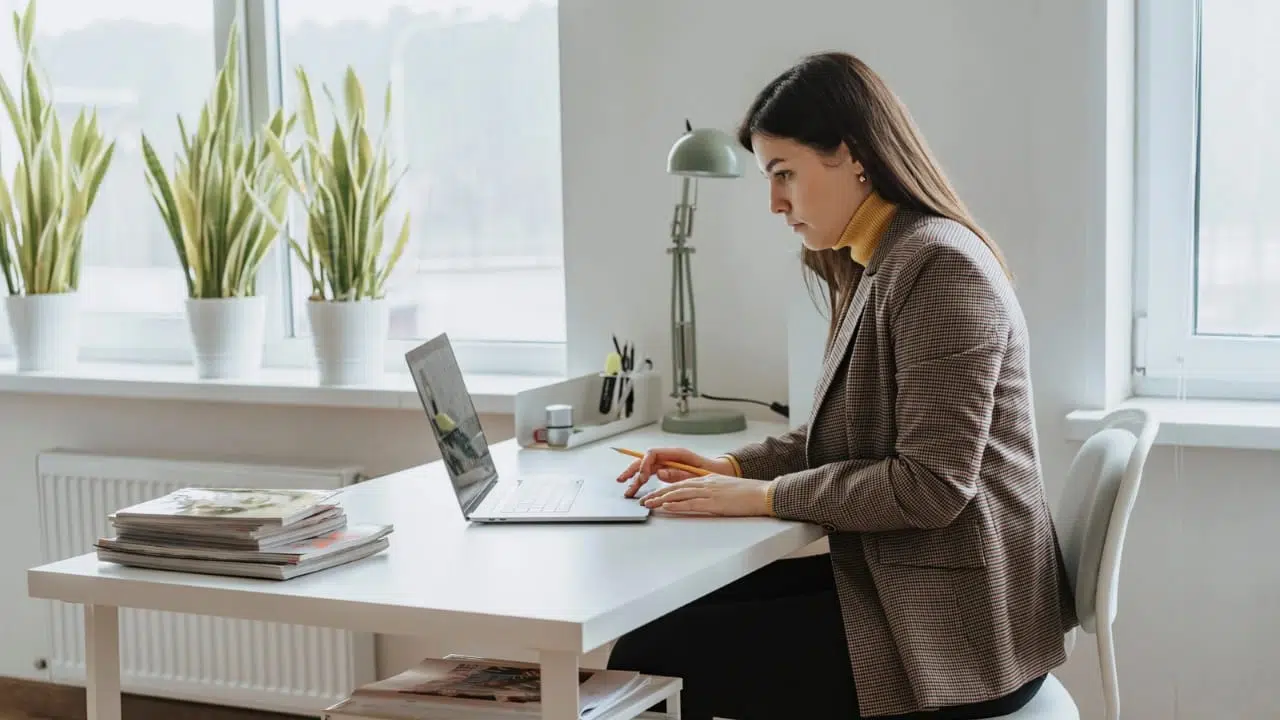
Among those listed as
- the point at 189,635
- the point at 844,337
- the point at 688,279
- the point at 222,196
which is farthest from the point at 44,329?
the point at 844,337

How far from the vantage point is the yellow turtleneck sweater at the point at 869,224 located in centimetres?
210

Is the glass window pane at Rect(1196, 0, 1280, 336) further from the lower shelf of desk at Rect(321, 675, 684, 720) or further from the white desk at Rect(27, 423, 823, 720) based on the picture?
the lower shelf of desk at Rect(321, 675, 684, 720)

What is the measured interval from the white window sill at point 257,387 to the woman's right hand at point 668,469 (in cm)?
84

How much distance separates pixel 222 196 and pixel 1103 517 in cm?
214

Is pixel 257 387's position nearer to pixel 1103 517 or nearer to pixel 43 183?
pixel 43 183

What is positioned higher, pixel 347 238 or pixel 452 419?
pixel 347 238

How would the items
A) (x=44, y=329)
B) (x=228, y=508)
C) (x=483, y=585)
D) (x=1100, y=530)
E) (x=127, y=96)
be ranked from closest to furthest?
(x=483, y=585) → (x=228, y=508) → (x=1100, y=530) → (x=44, y=329) → (x=127, y=96)

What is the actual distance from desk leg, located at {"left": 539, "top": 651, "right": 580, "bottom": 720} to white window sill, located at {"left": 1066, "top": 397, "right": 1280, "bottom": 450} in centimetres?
131

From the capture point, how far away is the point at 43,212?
349cm

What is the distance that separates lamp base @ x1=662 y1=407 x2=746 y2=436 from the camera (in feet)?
9.29

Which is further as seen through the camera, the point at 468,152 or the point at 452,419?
the point at 468,152

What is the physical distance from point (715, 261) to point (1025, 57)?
0.72 metres

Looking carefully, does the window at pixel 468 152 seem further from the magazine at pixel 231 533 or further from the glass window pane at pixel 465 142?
the magazine at pixel 231 533

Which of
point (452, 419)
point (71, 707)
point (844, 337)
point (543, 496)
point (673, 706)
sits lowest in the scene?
point (71, 707)
